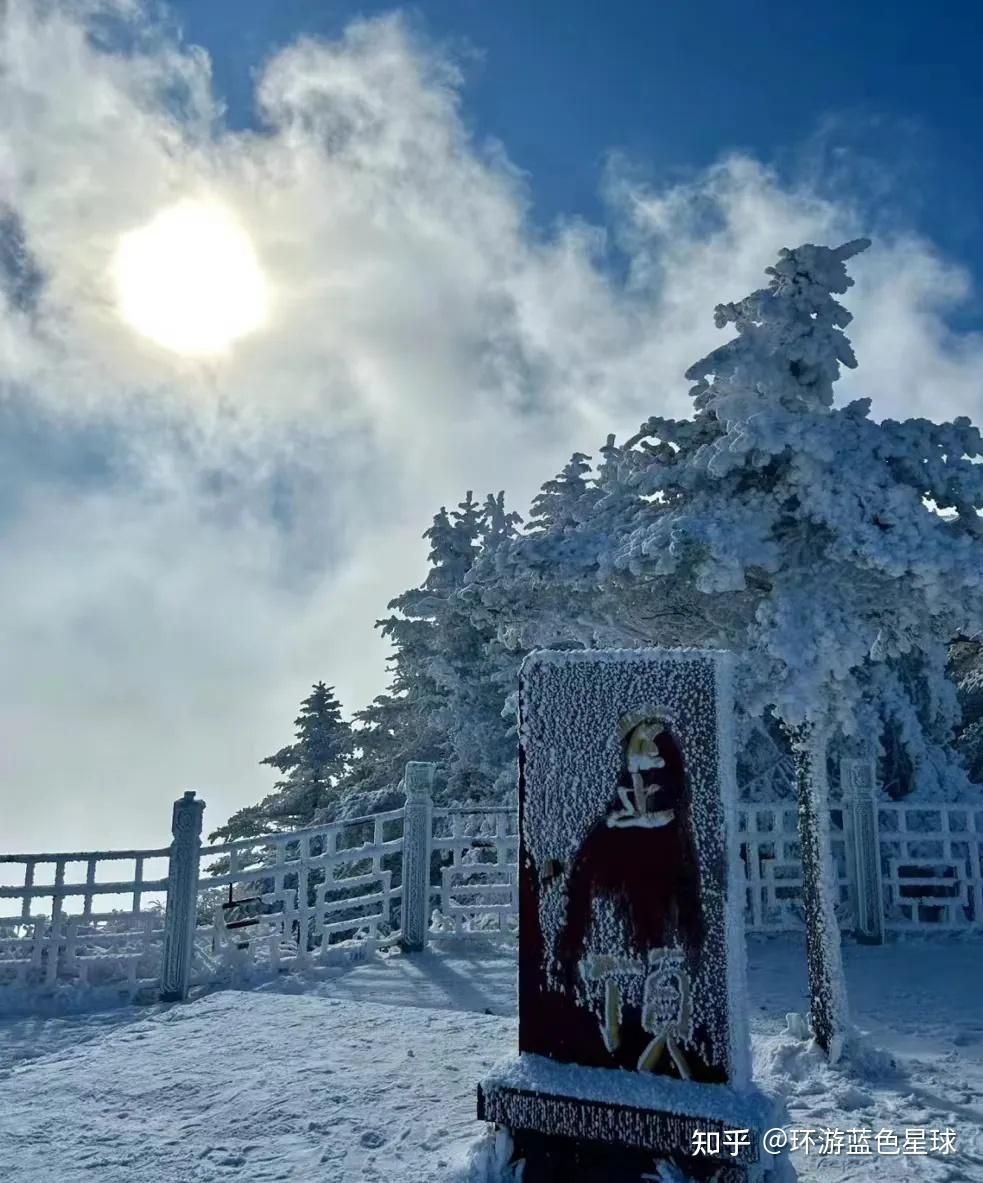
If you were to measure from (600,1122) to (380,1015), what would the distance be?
439 cm

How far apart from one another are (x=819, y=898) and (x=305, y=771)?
1901cm

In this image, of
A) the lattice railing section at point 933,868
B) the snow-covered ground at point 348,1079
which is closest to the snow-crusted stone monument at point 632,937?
the snow-covered ground at point 348,1079

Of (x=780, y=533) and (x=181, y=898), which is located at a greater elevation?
(x=780, y=533)

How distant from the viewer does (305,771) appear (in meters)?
24.1

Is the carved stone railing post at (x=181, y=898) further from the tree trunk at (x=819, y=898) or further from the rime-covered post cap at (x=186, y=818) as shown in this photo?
the tree trunk at (x=819, y=898)

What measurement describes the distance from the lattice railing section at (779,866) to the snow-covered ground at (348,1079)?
2044 millimetres

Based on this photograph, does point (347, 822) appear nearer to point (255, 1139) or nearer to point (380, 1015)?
point (380, 1015)

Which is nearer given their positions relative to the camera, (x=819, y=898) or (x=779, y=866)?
(x=819, y=898)

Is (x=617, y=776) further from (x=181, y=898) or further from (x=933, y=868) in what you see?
(x=933, y=868)

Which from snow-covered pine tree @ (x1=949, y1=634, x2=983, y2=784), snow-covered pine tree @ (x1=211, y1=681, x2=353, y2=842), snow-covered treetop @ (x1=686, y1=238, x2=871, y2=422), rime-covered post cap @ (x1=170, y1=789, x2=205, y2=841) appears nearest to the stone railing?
rime-covered post cap @ (x1=170, y1=789, x2=205, y2=841)

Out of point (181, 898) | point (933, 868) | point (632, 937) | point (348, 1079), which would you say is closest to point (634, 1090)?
point (632, 937)

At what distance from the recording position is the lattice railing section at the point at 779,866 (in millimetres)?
11622

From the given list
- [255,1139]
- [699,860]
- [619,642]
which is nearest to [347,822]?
[619,642]

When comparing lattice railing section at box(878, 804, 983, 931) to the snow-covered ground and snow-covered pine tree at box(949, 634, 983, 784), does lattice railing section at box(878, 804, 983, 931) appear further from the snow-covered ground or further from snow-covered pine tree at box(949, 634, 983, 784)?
snow-covered pine tree at box(949, 634, 983, 784)
